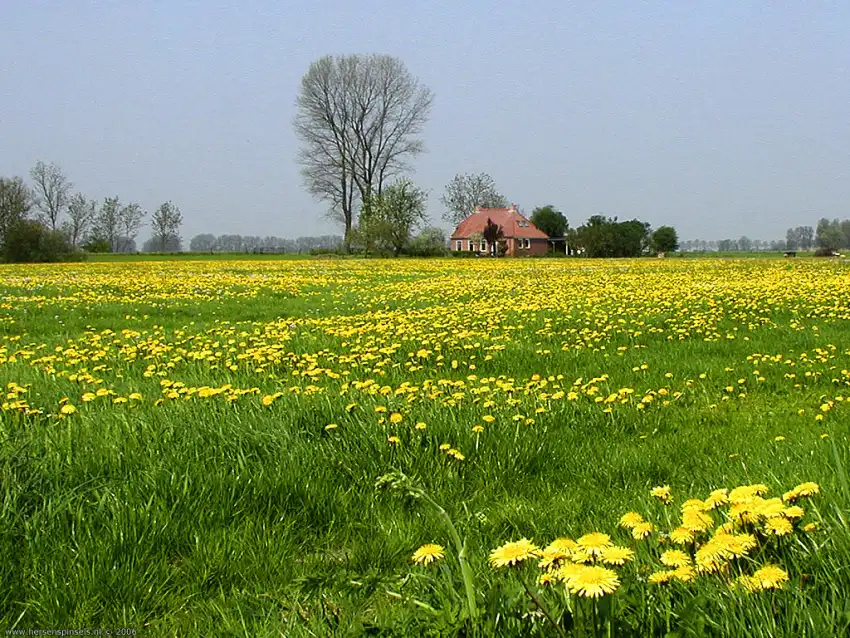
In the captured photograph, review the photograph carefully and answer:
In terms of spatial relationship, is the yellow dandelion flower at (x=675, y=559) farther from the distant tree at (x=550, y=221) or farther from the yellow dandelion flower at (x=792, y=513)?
the distant tree at (x=550, y=221)

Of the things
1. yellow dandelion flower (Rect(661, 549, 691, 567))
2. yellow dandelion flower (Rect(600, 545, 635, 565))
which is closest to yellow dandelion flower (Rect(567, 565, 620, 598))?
yellow dandelion flower (Rect(600, 545, 635, 565))

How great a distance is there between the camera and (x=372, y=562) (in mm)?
2672

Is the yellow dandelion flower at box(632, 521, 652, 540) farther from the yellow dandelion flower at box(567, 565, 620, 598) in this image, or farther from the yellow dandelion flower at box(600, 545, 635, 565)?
the yellow dandelion flower at box(567, 565, 620, 598)

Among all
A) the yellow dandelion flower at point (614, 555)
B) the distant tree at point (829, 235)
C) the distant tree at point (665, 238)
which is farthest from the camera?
the distant tree at point (829, 235)

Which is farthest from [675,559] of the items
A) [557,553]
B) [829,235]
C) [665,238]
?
[829,235]

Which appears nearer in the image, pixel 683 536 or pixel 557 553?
pixel 557 553

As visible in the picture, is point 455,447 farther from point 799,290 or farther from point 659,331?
point 799,290

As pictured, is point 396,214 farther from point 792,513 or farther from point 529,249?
point 792,513

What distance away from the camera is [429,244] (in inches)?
2382

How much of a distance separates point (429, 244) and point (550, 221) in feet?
127

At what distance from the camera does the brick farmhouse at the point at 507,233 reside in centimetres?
8481

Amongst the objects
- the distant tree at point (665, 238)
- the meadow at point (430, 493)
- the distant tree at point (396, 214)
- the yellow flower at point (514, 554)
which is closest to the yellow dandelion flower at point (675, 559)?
the meadow at point (430, 493)

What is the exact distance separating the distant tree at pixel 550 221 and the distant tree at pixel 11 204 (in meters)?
64.3

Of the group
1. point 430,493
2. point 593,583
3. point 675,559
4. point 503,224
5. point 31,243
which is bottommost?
point 430,493
